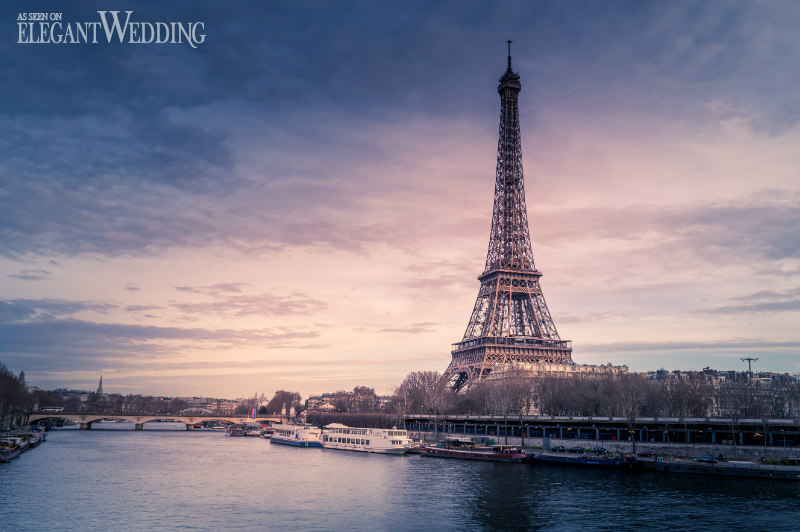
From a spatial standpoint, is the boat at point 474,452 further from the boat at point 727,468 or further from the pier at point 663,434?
the boat at point 727,468

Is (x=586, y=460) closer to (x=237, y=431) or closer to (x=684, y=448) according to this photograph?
(x=684, y=448)

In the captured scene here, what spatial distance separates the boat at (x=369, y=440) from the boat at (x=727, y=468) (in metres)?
41.0

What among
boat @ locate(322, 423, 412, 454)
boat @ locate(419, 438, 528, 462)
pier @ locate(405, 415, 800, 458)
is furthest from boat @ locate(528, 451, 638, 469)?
boat @ locate(322, 423, 412, 454)

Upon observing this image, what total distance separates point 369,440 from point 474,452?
23126mm

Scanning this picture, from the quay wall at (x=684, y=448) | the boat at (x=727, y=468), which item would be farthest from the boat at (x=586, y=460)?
the quay wall at (x=684, y=448)

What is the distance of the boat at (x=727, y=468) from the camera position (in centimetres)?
6341

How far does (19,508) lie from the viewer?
4647 cm

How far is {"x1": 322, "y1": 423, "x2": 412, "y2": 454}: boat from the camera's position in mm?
101188

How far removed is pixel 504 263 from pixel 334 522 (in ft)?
356

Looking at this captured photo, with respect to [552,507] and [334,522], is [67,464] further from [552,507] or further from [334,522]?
[552,507]

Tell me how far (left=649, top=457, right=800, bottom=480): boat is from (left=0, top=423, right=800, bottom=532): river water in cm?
296

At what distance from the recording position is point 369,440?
351 feet

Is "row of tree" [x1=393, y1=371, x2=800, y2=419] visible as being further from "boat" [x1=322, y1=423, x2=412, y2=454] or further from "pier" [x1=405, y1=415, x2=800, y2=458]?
"boat" [x1=322, y1=423, x2=412, y2=454]

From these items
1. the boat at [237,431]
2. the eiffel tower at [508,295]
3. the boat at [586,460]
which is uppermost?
the eiffel tower at [508,295]
